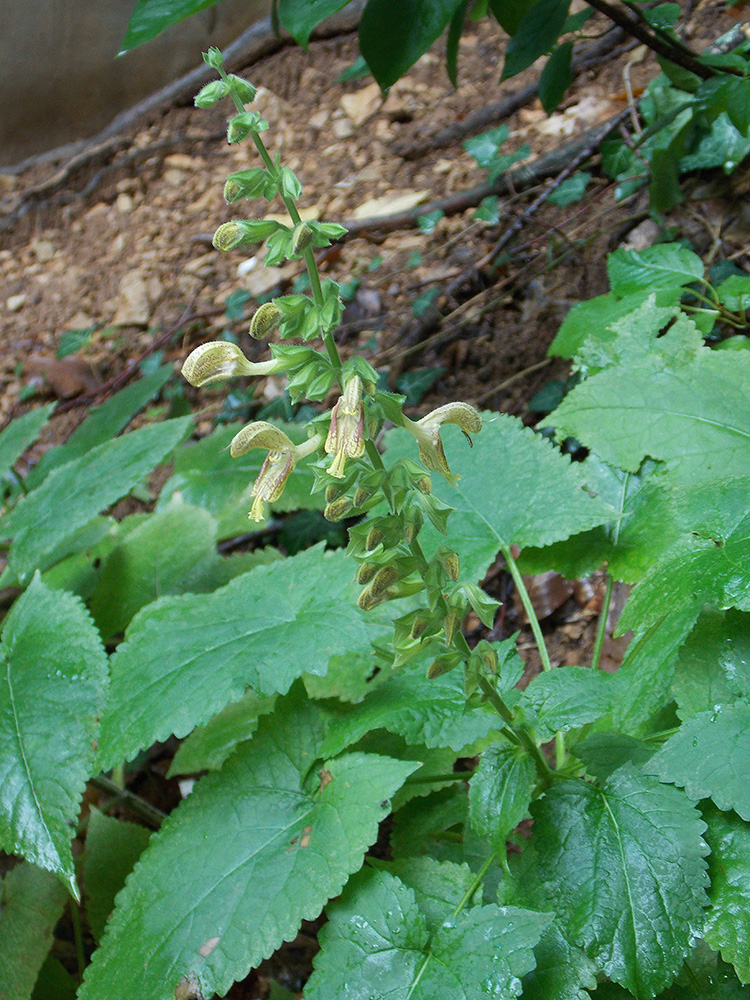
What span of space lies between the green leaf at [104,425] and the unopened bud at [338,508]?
1889mm

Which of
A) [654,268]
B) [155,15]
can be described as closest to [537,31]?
[654,268]

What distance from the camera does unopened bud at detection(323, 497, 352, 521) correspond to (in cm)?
114

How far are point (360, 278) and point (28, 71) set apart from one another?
4.29 metres

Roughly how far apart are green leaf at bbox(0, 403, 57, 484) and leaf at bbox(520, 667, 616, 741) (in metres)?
1.88

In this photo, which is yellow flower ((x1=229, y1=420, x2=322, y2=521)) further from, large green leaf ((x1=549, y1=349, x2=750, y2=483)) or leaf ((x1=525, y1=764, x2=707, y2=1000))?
large green leaf ((x1=549, y1=349, x2=750, y2=483))

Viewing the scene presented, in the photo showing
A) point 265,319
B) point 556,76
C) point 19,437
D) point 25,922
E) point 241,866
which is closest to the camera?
point 265,319

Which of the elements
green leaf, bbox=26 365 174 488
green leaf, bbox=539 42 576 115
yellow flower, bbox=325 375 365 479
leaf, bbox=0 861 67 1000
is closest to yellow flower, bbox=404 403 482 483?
yellow flower, bbox=325 375 365 479

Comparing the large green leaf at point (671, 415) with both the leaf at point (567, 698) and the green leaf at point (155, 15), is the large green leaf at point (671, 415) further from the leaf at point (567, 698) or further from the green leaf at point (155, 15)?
the green leaf at point (155, 15)

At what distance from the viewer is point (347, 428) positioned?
1.01 meters

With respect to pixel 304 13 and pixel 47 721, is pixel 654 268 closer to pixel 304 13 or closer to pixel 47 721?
pixel 304 13

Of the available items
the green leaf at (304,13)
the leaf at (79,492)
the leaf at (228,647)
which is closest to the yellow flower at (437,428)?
the leaf at (228,647)

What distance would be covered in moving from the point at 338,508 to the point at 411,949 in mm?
755

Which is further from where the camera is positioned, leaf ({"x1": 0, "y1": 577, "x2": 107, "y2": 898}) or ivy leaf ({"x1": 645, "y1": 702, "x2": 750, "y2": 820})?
leaf ({"x1": 0, "y1": 577, "x2": 107, "y2": 898})

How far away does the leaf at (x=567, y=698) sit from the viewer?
1311 millimetres
